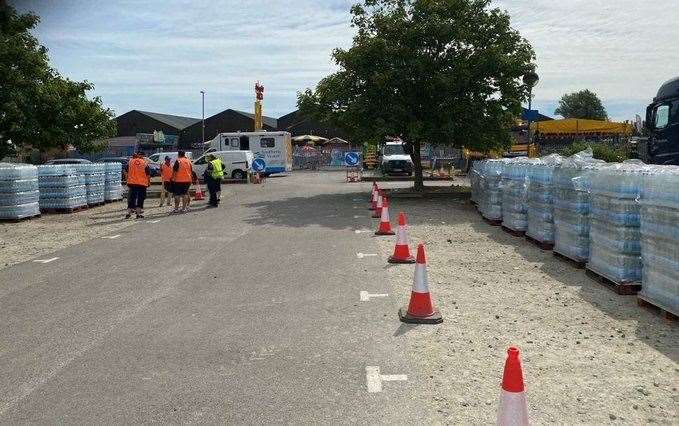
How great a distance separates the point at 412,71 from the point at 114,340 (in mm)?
17557

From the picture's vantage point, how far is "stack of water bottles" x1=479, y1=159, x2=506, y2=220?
1452 cm

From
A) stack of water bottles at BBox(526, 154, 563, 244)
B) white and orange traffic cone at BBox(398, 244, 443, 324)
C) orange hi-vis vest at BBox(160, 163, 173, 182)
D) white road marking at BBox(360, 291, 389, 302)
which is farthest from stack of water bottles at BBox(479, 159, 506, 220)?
orange hi-vis vest at BBox(160, 163, 173, 182)

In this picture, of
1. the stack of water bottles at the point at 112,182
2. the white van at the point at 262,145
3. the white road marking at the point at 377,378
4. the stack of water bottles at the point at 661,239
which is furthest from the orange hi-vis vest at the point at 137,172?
the white van at the point at 262,145

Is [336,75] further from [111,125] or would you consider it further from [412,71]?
[111,125]

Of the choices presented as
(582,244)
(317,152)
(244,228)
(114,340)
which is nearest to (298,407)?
(114,340)

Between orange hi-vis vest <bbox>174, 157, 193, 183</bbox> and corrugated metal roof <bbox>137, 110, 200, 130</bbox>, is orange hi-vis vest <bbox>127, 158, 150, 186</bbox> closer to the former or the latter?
orange hi-vis vest <bbox>174, 157, 193, 183</bbox>

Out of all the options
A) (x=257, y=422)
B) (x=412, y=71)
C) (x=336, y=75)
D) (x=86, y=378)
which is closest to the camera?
(x=257, y=422)

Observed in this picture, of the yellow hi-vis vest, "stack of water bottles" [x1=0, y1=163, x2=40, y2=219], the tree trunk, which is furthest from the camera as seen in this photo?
the tree trunk

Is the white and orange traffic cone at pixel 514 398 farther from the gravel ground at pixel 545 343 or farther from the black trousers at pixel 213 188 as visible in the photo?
the black trousers at pixel 213 188

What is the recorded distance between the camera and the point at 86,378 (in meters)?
5.05

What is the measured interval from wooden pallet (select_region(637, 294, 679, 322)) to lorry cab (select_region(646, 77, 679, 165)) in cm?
995

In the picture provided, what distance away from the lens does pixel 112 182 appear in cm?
2322

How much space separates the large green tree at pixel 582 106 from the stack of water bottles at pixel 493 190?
101 meters

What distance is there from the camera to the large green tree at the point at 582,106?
110 meters
